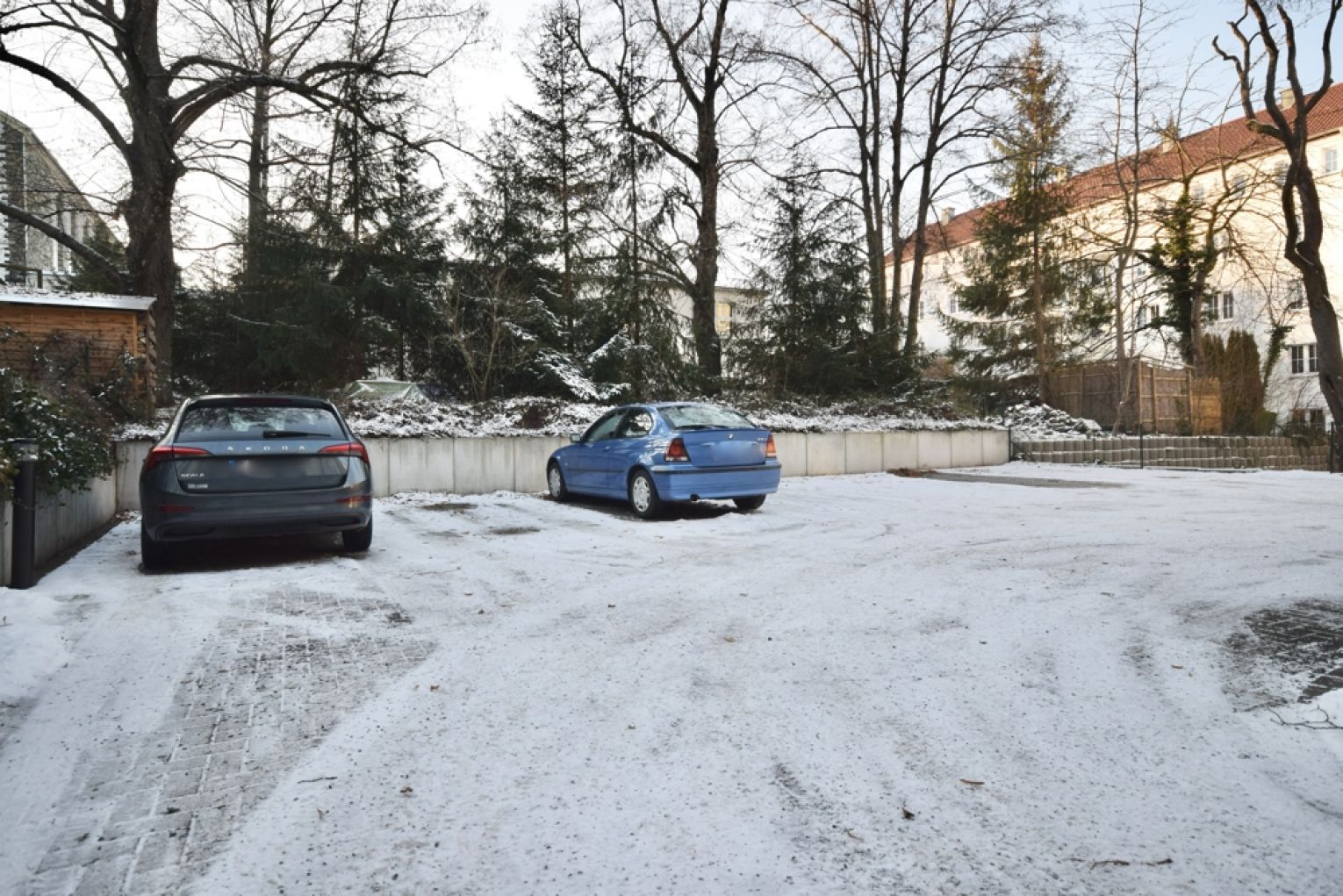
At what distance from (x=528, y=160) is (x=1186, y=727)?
18609 millimetres

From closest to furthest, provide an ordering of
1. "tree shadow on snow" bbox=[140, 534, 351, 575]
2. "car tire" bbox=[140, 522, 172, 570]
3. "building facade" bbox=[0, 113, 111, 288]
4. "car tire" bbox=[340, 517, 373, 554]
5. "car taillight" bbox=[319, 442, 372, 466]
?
"car tire" bbox=[140, 522, 172, 570] < "tree shadow on snow" bbox=[140, 534, 351, 575] < "car taillight" bbox=[319, 442, 372, 466] < "car tire" bbox=[340, 517, 373, 554] < "building facade" bbox=[0, 113, 111, 288]

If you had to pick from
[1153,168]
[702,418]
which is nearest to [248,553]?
[702,418]

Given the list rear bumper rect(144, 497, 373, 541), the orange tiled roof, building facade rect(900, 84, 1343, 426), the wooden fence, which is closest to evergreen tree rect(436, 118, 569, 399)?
rear bumper rect(144, 497, 373, 541)

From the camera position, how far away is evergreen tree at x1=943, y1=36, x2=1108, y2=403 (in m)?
25.4

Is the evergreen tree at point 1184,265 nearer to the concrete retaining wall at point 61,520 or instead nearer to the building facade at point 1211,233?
the building facade at point 1211,233

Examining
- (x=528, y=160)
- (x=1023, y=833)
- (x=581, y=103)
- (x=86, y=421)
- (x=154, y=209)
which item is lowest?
(x=1023, y=833)

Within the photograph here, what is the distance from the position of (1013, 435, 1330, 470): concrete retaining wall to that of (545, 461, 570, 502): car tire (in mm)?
13166

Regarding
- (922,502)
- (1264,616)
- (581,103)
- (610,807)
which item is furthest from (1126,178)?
(610,807)

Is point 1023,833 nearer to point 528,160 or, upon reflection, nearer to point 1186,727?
point 1186,727

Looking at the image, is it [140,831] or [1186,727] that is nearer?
[140,831]

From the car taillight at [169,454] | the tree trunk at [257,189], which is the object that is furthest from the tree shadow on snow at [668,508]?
the tree trunk at [257,189]

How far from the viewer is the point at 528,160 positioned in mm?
19234

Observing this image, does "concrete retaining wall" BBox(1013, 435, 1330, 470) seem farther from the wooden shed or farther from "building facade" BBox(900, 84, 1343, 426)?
the wooden shed

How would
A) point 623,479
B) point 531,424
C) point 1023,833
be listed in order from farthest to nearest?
point 531,424 → point 623,479 → point 1023,833
